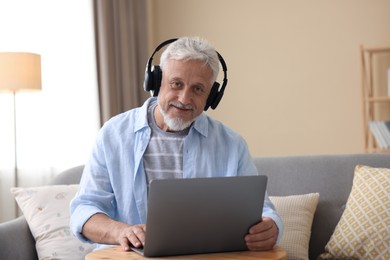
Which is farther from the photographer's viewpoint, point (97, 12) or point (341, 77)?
point (341, 77)

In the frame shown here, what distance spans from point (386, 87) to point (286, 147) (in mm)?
739

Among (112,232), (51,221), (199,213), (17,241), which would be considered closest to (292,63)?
(51,221)

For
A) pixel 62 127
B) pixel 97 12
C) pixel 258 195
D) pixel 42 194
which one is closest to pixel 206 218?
pixel 258 195

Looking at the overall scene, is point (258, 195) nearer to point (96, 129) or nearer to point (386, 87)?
point (96, 129)

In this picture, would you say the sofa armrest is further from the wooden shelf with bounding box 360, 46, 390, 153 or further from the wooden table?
the wooden shelf with bounding box 360, 46, 390, 153

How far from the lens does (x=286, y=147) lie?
15.0 feet

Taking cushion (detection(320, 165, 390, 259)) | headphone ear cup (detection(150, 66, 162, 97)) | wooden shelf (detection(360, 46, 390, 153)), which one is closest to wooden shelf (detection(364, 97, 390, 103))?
wooden shelf (detection(360, 46, 390, 153))

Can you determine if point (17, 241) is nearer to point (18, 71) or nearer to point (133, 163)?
point (133, 163)

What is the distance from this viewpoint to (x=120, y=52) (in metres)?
4.28

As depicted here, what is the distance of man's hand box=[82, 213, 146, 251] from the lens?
173 cm

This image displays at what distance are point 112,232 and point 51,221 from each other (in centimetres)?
88

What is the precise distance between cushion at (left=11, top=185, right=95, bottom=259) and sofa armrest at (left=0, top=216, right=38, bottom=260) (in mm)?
30

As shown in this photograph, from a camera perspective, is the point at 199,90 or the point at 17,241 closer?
the point at 199,90

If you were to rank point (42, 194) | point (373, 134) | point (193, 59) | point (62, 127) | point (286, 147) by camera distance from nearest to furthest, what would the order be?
point (193, 59) → point (42, 194) → point (62, 127) → point (373, 134) → point (286, 147)
